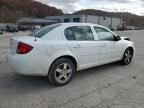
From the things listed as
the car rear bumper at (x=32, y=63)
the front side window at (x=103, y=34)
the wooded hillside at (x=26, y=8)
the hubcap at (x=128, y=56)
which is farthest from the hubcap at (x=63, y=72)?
the wooded hillside at (x=26, y=8)

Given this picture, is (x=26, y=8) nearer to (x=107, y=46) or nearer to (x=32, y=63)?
(x=107, y=46)

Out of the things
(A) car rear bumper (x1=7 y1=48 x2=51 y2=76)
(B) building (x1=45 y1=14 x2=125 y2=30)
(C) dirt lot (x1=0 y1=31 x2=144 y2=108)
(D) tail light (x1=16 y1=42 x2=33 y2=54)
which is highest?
(B) building (x1=45 y1=14 x2=125 y2=30)

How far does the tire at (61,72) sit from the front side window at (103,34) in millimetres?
1374

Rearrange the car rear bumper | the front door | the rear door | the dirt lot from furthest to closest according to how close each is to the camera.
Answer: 1. the front door
2. the rear door
3. the car rear bumper
4. the dirt lot

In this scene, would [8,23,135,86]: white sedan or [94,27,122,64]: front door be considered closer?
[8,23,135,86]: white sedan

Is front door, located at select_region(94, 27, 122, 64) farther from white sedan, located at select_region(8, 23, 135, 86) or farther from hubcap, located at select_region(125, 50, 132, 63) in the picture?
hubcap, located at select_region(125, 50, 132, 63)

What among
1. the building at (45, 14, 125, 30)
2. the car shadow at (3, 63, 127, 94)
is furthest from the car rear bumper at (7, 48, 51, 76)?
the building at (45, 14, 125, 30)

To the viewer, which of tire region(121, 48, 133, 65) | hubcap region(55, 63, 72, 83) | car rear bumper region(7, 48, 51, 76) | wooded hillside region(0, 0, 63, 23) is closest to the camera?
car rear bumper region(7, 48, 51, 76)

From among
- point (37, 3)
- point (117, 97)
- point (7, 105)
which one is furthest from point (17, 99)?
point (37, 3)

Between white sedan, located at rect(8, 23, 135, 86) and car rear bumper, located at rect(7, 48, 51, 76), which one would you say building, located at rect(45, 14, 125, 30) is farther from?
car rear bumper, located at rect(7, 48, 51, 76)

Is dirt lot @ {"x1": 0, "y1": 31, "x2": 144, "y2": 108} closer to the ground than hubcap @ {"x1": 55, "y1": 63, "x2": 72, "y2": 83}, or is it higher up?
closer to the ground

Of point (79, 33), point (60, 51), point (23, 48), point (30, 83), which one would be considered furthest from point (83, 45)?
point (30, 83)

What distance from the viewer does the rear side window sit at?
4527 millimetres

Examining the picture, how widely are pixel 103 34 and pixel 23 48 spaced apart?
262 centimetres
